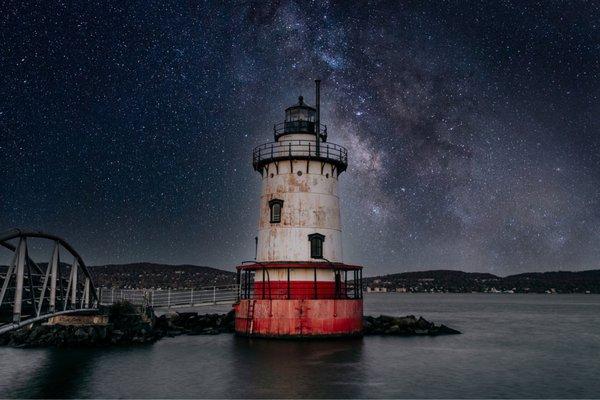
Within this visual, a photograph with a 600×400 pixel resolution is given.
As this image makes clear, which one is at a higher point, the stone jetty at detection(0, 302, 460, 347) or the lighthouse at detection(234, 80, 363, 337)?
the lighthouse at detection(234, 80, 363, 337)

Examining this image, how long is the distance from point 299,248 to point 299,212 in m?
2.00

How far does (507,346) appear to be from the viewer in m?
35.8

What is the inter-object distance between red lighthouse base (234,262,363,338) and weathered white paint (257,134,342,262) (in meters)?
0.92

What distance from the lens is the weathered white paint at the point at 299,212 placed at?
96.5 feet

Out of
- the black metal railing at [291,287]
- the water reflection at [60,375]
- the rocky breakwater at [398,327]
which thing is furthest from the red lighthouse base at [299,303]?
the water reflection at [60,375]

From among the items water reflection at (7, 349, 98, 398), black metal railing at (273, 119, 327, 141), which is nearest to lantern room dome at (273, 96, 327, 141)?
black metal railing at (273, 119, 327, 141)

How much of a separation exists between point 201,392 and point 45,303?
16.7 meters

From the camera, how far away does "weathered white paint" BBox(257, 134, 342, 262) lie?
96.5 feet

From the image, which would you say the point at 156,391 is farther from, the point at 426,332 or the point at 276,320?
the point at 426,332

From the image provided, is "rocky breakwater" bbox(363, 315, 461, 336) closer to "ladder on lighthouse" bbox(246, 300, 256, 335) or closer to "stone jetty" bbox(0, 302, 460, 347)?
"stone jetty" bbox(0, 302, 460, 347)

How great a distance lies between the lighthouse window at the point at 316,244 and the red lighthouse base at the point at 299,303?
0.91 meters

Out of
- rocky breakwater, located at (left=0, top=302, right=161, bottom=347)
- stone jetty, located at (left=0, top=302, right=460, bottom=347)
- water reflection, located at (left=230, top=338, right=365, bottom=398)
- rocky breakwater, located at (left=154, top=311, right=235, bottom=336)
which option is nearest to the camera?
water reflection, located at (left=230, top=338, right=365, bottom=398)

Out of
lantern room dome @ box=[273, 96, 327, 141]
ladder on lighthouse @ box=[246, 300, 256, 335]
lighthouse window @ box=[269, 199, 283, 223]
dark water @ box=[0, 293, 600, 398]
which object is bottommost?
dark water @ box=[0, 293, 600, 398]

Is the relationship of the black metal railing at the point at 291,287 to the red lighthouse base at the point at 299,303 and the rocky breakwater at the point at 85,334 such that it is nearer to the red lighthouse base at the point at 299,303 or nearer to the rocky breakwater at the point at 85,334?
the red lighthouse base at the point at 299,303
